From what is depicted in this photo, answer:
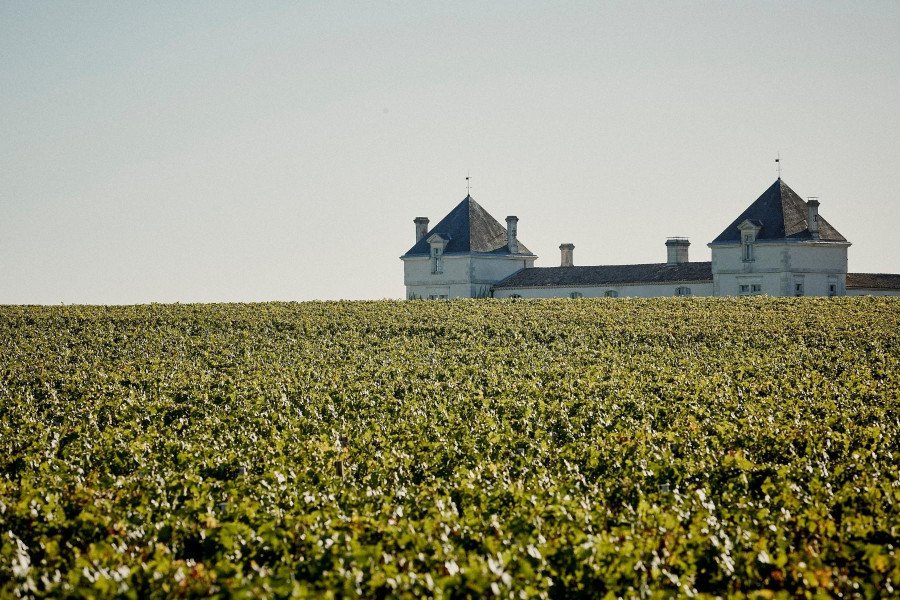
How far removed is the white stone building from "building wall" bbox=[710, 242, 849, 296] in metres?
0.06

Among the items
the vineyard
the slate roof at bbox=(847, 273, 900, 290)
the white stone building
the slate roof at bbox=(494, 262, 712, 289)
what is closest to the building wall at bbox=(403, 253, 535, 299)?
the white stone building

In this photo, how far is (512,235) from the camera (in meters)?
64.3

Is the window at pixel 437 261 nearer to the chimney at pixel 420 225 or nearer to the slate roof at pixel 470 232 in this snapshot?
the slate roof at pixel 470 232

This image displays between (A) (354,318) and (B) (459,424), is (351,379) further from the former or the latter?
(A) (354,318)

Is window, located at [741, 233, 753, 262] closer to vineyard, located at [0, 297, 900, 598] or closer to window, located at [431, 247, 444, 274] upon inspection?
window, located at [431, 247, 444, 274]

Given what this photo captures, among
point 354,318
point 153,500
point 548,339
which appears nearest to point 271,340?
point 354,318

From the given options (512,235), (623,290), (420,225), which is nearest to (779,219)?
(623,290)

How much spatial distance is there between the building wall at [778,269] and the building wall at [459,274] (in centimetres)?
1362

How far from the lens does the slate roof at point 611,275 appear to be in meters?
56.8

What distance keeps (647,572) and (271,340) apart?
960 inches

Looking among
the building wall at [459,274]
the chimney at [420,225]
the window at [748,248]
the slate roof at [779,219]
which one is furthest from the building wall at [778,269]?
the chimney at [420,225]

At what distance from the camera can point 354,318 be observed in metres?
36.6

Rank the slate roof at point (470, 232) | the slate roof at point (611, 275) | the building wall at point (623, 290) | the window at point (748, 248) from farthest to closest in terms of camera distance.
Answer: the slate roof at point (470, 232) < the slate roof at point (611, 275) < the building wall at point (623, 290) < the window at point (748, 248)

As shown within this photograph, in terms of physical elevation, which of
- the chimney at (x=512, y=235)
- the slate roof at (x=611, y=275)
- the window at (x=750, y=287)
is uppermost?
the chimney at (x=512, y=235)
